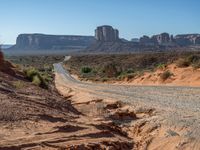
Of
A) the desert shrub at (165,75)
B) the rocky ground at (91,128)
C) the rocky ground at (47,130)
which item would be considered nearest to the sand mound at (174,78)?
the desert shrub at (165,75)

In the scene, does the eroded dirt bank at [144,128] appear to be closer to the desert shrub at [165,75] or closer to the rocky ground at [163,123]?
the rocky ground at [163,123]

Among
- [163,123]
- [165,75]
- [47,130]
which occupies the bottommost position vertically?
[165,75]

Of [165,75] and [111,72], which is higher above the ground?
[165,75]

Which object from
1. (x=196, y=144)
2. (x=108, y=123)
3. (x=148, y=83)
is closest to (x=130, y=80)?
(x=148, y=83)

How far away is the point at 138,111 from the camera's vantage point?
25.0m

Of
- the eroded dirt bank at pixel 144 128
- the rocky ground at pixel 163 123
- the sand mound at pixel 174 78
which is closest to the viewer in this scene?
the eroded dirt bank at pixel 144 128

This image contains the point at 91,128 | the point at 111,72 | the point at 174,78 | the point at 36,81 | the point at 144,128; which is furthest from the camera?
the point at 111,72

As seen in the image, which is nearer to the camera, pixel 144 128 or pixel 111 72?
pixel 144 128

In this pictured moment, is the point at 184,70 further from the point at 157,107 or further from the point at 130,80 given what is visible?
the point at 157,107

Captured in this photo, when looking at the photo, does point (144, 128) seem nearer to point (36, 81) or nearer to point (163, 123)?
point (163, 123)

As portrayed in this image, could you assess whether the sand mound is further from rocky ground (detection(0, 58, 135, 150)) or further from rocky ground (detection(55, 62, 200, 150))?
rocky ground (detection(0, 58, 135, 150))

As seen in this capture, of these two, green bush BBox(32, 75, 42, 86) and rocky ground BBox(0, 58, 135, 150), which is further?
green bush BBox(32, 75, 42, 86)

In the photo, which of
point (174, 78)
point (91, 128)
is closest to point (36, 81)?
point (174, 78)

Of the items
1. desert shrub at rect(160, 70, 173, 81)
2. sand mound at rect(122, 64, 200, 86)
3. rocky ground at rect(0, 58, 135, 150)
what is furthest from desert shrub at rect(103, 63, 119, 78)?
rocky ground at rect(0, 58, 135, 150)
